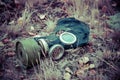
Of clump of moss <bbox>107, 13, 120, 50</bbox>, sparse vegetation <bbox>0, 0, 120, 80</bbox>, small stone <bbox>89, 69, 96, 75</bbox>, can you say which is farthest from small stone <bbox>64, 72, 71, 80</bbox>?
clump of moss <bbox>107, 13, 120, 50</bbox>

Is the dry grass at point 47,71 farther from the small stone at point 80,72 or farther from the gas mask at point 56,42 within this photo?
the small stone at point 80,72

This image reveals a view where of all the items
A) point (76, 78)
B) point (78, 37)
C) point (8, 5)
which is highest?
point (8, 5)

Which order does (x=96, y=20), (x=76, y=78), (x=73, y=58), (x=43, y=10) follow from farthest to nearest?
1. (x=43, y=10)
2. (x=96, y=20)
3. (x=73, y=58)
4. (x=76, y=78)

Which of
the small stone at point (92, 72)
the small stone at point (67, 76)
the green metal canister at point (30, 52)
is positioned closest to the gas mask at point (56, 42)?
the green metal canister at point (30, 52)

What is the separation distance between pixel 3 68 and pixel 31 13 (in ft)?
3.49

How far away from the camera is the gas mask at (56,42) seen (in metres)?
3.22

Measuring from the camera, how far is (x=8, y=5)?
429 centimetres

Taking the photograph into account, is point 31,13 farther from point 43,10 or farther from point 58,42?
point 58,42

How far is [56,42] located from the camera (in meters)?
3.46

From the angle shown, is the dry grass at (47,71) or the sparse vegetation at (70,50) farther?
the sparse vegetation at (70,50)

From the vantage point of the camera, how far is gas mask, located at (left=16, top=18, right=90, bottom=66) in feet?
10.6

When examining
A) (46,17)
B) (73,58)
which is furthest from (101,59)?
(46,17)

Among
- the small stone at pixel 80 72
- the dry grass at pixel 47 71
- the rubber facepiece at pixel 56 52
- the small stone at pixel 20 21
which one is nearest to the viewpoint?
the dry grass at pixel 47 71

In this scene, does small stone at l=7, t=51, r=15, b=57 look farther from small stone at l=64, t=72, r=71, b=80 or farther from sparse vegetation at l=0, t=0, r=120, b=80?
small stone at l=64, t=72, r=71, b=80
